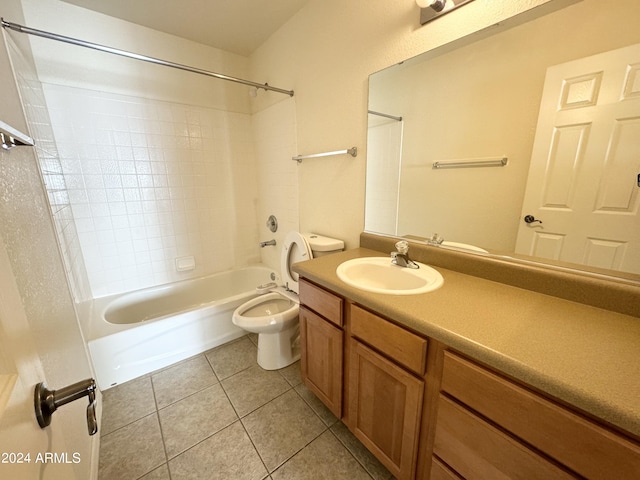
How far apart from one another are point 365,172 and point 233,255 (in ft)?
5.72

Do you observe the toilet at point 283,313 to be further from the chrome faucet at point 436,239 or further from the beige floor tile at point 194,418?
the chrome faucet at point 436,239

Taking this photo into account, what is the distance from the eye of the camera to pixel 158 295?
87.9 inches

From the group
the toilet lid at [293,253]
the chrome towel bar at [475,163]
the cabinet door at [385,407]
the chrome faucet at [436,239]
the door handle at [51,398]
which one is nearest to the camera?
the door handle at [51,398]

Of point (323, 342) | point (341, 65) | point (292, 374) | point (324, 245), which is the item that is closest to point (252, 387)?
point (292, 374)

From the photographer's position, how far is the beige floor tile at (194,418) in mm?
1283

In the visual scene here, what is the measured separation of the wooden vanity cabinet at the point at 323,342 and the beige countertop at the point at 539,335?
0.53 ft

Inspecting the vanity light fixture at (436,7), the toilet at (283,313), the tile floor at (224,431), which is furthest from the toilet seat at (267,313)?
the vanity light fixture at (436,7)

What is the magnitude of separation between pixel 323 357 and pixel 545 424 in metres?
0.87

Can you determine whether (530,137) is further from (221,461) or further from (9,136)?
(221,461)

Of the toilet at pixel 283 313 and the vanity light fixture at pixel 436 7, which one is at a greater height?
the vanity light fixture at pixel 436 7

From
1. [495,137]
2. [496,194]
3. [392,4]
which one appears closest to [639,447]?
[496,194]

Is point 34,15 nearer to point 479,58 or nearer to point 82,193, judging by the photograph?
point 82,193

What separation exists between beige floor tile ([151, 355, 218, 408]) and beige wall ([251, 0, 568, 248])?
4.23 ft

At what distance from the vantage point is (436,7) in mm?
1072
